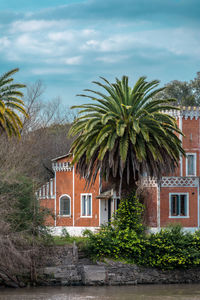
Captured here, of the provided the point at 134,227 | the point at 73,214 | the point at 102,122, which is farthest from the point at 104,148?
the point at 73,214

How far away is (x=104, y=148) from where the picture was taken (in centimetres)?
3131

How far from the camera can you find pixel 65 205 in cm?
4622

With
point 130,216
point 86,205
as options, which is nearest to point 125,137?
point 130,216

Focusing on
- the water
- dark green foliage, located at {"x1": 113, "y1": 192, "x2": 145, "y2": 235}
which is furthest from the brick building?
the water

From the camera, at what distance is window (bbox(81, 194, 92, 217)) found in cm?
4393

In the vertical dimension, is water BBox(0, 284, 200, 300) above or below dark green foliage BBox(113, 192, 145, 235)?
below

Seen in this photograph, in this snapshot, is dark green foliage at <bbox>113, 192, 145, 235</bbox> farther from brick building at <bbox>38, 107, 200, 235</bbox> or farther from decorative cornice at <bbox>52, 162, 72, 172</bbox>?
decorative cornice at <bbox>52, 162, 72, 172</bbox>

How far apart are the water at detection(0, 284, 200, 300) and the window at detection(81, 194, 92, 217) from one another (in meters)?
14.0

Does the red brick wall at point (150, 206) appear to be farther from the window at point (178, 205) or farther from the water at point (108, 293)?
the water at point (108, 293)

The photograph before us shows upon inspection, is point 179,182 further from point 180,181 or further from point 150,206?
point 150,206

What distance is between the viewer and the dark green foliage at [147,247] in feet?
103

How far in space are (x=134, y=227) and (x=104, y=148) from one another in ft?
17.3

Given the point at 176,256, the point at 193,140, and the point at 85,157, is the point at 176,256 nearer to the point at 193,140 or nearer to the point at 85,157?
the point at 85,157

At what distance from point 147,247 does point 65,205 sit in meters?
15.5
